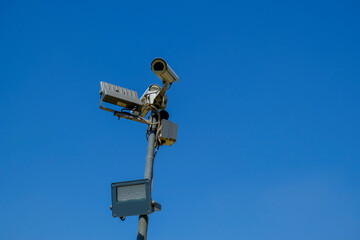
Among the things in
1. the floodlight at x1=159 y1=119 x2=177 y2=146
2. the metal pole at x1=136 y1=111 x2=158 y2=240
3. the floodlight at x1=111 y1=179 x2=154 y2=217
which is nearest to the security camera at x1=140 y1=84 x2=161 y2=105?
the metal pole at x1=136 y1=111 x2=158 y2=240

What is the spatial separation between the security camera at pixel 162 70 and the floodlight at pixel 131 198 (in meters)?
2.23

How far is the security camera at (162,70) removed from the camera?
7.20 m

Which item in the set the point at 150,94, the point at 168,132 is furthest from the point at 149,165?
the point at 150,94

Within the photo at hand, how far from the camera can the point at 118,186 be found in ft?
19.3

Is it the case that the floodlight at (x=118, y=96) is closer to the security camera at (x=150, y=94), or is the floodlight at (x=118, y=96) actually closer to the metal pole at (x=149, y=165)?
the security camera at (x=150, y=94)

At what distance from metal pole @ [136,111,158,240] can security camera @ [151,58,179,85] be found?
0.65 meters

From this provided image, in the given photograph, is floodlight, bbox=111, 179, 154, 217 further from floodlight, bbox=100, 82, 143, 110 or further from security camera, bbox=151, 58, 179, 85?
security camera, bbox=151, 58, 179, 85

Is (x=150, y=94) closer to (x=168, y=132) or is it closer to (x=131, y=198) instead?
(x=168, y=132)

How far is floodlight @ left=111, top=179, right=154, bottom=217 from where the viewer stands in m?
5.75

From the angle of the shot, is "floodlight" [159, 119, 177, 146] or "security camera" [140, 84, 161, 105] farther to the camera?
"security camera" [140, 84, 161, 105]

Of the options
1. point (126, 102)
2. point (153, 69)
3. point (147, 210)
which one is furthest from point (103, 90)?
point (147, 210)

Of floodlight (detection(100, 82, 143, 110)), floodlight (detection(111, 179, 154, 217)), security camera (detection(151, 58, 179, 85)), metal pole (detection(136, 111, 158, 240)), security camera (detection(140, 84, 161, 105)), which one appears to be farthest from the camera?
security camera (detection(140, 84, 161, 105))

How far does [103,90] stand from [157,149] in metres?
1.38

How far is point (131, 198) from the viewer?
19.1 ft
